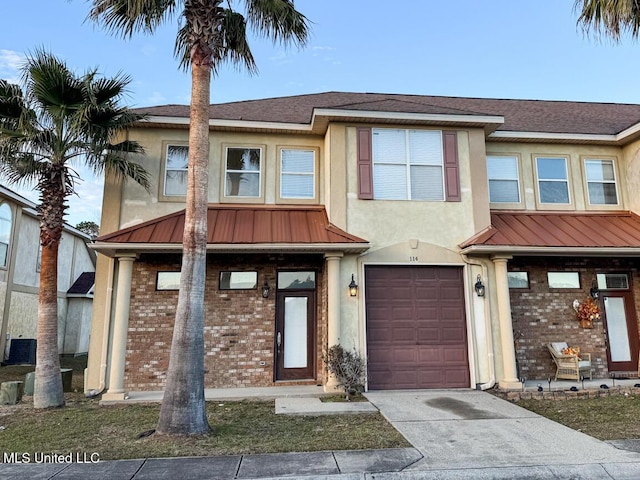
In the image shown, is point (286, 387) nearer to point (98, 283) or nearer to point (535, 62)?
point (98, 283)

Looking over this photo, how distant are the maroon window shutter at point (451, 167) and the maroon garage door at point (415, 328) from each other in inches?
72.1

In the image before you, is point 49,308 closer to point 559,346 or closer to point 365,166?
point 365,166

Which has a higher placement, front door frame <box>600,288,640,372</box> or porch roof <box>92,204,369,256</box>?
porch roof <box>92,204,369,256</box>

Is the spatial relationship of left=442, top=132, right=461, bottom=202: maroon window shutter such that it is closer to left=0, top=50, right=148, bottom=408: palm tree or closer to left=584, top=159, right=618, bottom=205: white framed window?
left=584, top=159, right=618, bottom=205: white framed window

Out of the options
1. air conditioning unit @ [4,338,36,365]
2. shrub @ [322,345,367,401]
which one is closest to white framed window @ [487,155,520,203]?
shrub @ [322,345,367,401]

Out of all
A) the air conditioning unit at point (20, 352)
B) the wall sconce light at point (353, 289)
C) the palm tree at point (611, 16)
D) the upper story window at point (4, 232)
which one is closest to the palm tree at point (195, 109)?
the wall sconce light at point (353, 289)

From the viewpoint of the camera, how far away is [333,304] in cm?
962

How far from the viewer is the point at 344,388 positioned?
30.0 ft

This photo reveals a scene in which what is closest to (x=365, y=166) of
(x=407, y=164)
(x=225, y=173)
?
(x=407, y=164)

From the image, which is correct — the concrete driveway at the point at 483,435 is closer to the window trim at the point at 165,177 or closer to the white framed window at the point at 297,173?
the white framed window at the point at 297,173

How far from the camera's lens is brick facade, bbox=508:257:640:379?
10836 millimetres

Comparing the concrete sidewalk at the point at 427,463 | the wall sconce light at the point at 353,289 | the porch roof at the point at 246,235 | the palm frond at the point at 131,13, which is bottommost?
the concrete sidewalk at the point at 427,463

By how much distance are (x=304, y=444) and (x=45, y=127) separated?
26.7 feet

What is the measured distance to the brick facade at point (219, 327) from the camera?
10.1 m
